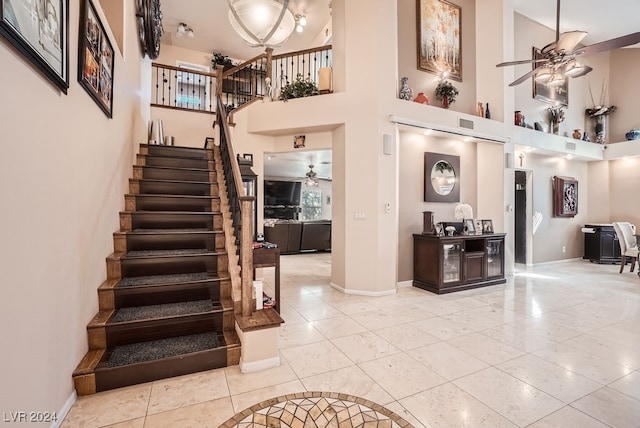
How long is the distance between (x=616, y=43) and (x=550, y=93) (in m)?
4.60

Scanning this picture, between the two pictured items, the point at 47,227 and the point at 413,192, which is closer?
the point at 47,227

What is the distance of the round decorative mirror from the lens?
517 centimetres

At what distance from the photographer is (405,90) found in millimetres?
4668

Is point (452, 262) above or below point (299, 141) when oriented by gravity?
below

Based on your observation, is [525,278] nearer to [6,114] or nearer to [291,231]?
[291,231]

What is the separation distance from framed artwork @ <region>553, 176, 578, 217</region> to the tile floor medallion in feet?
25.0

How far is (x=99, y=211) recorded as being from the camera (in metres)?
2.38

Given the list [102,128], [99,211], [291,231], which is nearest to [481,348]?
[99,211]

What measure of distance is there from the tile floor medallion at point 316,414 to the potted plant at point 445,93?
502 cm

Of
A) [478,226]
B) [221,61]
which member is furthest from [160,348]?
[221,61]

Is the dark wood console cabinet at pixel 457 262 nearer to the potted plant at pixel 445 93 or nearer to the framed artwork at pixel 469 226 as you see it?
the framed artwork at pixel 469 226

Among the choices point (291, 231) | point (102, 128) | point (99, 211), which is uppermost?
point (102, 128)

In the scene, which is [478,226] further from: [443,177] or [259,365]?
[259,365]

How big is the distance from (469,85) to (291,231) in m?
5.39
